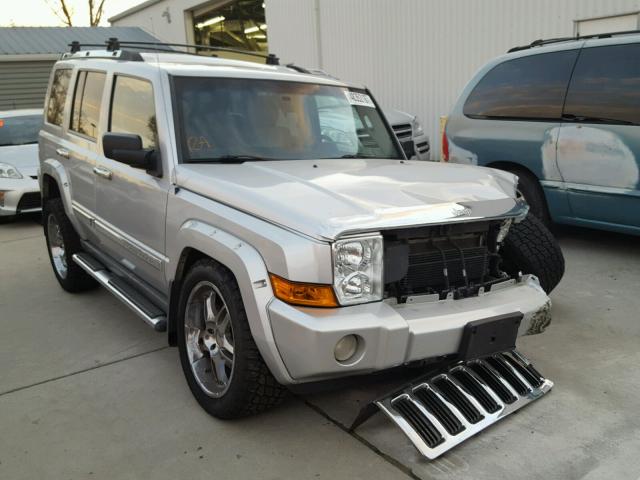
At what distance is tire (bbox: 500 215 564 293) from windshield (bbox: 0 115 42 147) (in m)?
8.09

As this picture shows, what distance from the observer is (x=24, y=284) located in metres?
5.89

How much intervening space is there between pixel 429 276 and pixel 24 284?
4.37m

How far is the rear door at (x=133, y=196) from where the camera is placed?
3.64 m

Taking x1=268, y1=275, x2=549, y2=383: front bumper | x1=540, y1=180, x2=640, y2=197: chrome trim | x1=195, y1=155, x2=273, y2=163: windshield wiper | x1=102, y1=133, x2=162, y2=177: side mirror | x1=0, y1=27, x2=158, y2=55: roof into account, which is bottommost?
x1=540, y1=180, x2=640, y2=197: chrome trim

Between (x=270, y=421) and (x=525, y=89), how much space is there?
176 inches

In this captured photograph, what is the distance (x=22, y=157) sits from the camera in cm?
925

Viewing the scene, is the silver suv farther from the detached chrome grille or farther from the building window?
the building window

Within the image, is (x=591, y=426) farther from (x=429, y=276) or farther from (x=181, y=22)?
(x=181, y=22)

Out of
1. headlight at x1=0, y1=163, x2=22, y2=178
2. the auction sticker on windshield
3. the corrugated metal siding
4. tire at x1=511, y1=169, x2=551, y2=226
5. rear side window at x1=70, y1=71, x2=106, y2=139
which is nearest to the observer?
the auction sticker on windshield

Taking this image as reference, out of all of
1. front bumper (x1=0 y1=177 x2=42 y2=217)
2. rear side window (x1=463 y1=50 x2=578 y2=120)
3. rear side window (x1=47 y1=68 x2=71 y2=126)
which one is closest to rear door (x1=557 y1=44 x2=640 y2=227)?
rear side window (x1=463 y1=50 x2=578 y2=120)

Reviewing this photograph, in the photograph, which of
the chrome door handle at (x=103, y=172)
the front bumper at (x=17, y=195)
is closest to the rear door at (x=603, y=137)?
the chrome door handle at (x=103, y=172)

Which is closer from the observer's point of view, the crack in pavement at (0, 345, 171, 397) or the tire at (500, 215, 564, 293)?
the crack in pavement at (0, 345, 171, 397)

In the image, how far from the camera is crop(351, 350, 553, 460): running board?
287 cm

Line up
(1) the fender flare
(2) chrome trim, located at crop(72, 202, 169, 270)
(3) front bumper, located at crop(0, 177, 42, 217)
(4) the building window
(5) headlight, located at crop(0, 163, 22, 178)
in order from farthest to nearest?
(4) the building window < (5) headlight, located at crop(0, 163, 22, 178) < (3) front bumper, located at crop(0, 177, 42, 217) < (2) chrome trim, located at crop(72, 202, 169, 270) < (1) the fender flare
